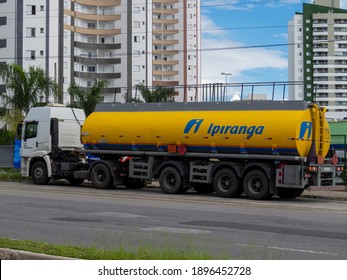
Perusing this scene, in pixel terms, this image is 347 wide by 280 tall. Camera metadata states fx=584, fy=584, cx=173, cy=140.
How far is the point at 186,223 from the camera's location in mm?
13648

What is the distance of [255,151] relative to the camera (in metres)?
20.6

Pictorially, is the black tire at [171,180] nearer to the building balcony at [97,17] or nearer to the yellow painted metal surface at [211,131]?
the yellow painted metal surface at [211,131]

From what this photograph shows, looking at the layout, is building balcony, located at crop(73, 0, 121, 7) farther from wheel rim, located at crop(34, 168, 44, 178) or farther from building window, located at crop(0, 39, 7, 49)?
A: wheel rim, located at crop(34, 168, 44, 178)

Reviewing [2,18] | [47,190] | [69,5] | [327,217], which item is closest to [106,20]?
[69,5]

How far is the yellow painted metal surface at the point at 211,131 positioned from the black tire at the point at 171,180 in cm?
92

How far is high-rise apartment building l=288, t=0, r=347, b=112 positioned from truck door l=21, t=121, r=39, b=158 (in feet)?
373

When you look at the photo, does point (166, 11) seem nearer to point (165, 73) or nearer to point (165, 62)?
point (165, 62)

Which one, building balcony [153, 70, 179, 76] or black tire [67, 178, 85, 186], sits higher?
building balcony [153, 70, 179, 76]

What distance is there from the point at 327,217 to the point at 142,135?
9469 millimetres

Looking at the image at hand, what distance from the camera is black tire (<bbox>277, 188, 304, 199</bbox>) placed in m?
21.5

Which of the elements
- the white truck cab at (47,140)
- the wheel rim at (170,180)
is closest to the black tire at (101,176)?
the white truck cab at (47,140)

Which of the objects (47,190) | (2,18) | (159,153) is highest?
(2,18)

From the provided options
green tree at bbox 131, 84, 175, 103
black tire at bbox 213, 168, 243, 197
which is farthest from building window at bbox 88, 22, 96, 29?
black tire at bbox 213, 168, 243, 197

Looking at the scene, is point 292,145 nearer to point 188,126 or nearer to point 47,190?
point 188,126
